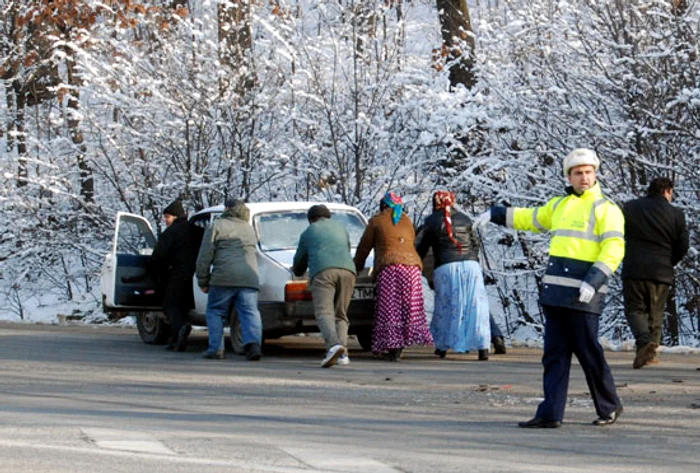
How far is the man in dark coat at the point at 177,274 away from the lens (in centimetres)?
1694

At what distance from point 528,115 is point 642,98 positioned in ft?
6.32

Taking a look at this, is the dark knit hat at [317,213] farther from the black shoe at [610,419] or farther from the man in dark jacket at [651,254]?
the black shoe at [610,419]

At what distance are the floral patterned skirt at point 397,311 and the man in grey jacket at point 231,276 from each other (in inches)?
54.1

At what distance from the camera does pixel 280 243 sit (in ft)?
53.6

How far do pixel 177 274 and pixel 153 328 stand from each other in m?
1.71

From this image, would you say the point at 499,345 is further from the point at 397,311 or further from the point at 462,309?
the point at 397,311

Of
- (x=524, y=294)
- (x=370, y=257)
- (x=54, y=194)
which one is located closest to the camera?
(x=370, y=257)

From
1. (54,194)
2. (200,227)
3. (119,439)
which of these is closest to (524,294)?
(200,227)

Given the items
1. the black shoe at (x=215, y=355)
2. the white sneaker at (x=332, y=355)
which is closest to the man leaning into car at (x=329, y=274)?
the white sneaker at (x=332, y=355)

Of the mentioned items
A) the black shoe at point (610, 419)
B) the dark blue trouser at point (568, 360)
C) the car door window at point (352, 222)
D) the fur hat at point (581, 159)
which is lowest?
the black shoe at point (610, 419)

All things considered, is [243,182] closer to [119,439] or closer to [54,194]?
[54,194]

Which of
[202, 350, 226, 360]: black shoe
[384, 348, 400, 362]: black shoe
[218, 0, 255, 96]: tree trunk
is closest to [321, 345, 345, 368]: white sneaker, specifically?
[384, 348, 400, 362]: black shoe

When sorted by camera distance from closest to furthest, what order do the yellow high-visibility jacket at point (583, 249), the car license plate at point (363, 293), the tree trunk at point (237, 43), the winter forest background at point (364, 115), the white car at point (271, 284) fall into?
1. the yellow high-visibility jacket at point (583, 249)
2. the white car at point (271, 284)
3. the car license plate at point (363, 293)
4. the winter forest background at point (364, 115)
5. the tree trunk at point (237, 43)

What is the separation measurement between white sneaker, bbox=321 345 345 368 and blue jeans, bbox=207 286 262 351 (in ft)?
3.87
